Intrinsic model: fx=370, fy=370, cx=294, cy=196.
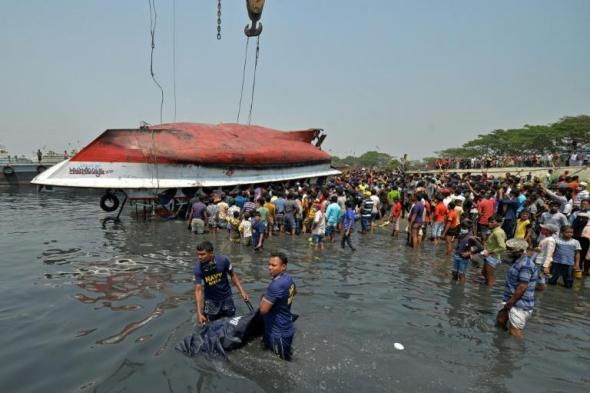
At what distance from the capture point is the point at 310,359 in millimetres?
5133

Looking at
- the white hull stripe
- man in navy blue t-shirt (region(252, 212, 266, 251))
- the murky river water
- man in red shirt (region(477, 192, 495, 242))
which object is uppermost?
the white hull stripe

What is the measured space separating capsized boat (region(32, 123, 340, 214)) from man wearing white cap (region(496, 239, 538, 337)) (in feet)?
48.5

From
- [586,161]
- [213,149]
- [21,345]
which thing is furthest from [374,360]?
[586,161]

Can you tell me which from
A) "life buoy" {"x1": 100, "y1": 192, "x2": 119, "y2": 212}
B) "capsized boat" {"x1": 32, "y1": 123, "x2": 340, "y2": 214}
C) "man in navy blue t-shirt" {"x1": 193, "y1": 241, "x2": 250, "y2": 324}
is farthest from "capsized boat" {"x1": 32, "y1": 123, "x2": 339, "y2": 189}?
"man in navy blue t-shirt" {"x1": 193, "y1": 241, "x2": 250, "y2": 324}

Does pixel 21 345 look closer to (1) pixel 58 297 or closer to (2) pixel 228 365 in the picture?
(1) pixel 58 297

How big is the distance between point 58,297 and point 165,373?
4.04m

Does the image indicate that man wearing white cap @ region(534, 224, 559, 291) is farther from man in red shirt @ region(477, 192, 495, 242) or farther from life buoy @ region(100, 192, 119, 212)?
life buoy @ region(100, 192, 119, 212)

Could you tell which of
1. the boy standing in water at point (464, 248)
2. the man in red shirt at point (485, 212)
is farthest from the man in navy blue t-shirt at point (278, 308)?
the man in red shirt at point (485, 212)

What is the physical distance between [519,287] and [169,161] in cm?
1535

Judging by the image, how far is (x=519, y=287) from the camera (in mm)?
5449

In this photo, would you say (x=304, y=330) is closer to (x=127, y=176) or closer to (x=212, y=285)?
(x=212, y=285)

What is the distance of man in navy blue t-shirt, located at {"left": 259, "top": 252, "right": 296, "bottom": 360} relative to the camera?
4590 millimetres

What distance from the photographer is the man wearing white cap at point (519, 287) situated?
5.44m

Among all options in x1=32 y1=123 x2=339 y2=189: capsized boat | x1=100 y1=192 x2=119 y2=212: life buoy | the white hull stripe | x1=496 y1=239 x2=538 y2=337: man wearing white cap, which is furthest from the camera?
x1=100 y1=192 x2=119 y2=212: life buoy
